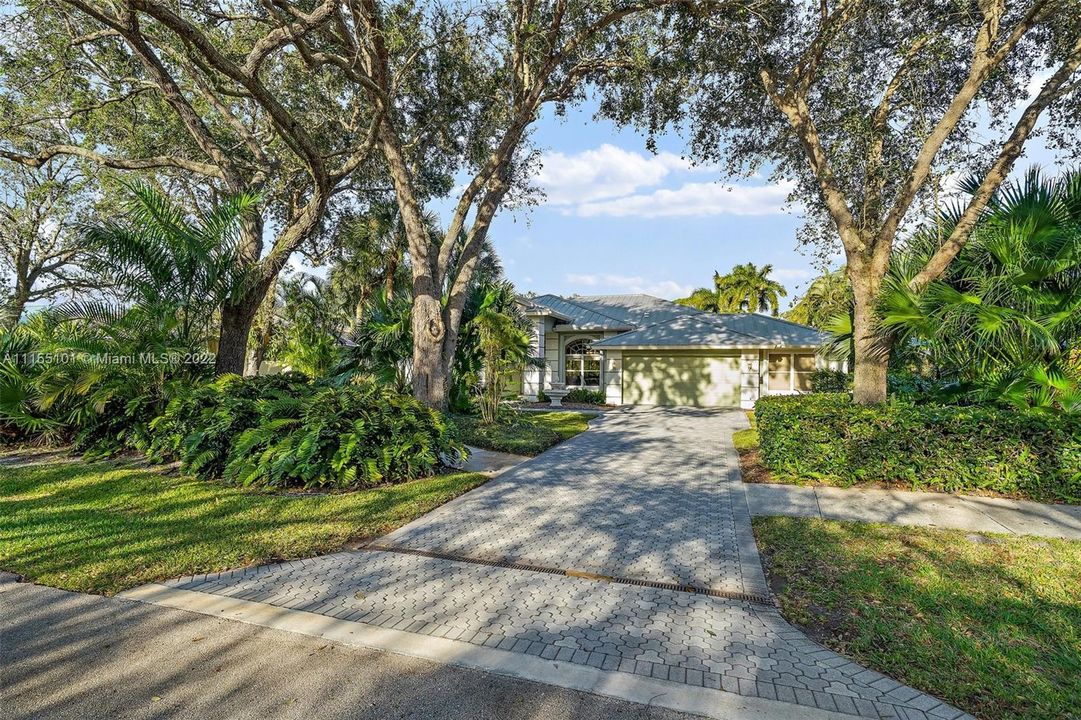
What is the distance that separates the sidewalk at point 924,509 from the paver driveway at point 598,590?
612 millimetres

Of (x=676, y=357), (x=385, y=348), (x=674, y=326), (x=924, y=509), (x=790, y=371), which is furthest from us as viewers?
(x=674, y=326)

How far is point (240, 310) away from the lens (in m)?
9.49

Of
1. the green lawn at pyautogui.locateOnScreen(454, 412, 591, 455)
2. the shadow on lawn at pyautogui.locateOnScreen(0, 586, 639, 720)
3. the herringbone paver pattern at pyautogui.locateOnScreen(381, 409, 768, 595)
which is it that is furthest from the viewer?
the green lawn at pyautogui.locateOnScreen(454, 412, 591, 455)

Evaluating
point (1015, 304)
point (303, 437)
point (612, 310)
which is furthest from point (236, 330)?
point (612, 310)

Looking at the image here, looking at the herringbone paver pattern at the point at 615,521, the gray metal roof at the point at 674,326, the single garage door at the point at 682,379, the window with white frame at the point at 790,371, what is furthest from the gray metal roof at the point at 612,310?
→ the herringbone paver pattern at the point at 615,521

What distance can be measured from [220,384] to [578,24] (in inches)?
357

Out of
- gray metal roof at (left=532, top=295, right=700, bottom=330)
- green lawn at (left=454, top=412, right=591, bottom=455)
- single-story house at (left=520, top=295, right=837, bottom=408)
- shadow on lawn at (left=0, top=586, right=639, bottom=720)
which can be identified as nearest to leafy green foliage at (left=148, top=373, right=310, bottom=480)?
green lawn at (left=454, top=412, right=591, bottom=455)

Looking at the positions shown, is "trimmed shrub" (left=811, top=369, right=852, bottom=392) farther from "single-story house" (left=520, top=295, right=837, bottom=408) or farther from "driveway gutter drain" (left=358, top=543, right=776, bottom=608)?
"driveway gutter drain" (left=358, top=543, right=776, bottom=608)

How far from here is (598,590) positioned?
12.9 ft

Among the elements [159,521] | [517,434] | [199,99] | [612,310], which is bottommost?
[159,521]

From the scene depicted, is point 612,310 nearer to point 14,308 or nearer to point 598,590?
point 14,308

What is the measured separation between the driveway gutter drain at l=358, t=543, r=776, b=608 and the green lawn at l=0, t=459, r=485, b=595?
63 cm

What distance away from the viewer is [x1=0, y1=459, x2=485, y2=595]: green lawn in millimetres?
4148

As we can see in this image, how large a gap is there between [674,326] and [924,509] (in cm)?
1488
